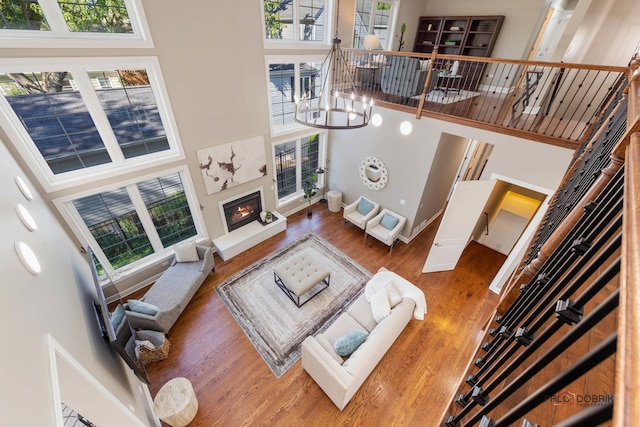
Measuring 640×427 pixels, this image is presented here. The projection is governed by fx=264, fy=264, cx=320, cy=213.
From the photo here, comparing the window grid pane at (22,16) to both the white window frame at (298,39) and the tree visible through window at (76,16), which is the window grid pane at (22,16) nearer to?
the tree visible through window at (76,16)

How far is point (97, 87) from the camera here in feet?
11.8

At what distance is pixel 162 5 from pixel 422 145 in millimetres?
4585

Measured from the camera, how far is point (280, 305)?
15.5ft

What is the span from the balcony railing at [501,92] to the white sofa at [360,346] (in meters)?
3.04

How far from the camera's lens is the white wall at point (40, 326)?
120 cm

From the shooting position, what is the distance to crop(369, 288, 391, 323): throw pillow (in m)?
3.84

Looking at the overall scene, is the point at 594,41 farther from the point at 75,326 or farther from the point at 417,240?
the point at 75,326

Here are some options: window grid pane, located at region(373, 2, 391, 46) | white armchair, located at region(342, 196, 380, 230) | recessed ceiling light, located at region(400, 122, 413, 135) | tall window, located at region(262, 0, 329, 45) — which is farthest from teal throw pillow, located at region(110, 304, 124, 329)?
window grid pane, located at region(373, 2, 391, 46)

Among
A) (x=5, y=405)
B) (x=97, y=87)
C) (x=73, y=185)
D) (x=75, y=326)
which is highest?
(x=97, y=87)

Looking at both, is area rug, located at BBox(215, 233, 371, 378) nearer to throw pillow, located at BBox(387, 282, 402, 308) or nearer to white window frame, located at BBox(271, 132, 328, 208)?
throw pillow, located at BBox(387, 282, 402, 308)

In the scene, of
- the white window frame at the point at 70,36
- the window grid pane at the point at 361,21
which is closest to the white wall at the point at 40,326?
the white window frame at the point at 70,36

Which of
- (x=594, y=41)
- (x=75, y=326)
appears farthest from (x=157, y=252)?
(x=594, y=41)

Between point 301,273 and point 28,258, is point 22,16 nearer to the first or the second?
point 28,258

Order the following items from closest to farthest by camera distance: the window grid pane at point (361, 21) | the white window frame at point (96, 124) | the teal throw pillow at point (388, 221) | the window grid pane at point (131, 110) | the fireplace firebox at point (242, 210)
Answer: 1. the white window frame at point (96, 124)
2. the window grid pane at point (131, 110)
3. the fireplace firebox at point (242, 210)
4. the teal throw pillow at point (388, 221)
5. the window grid pane at point (361, 21)
